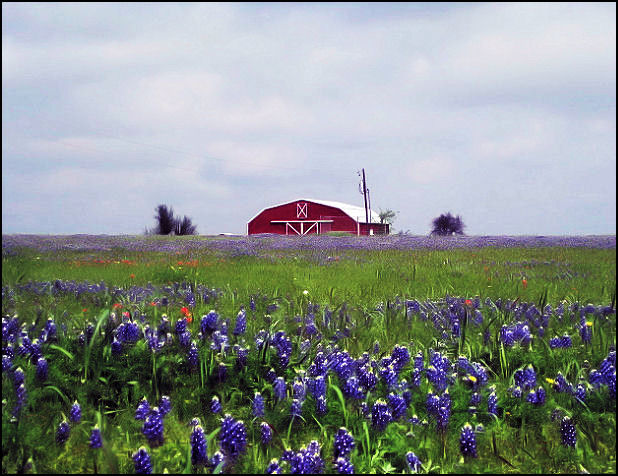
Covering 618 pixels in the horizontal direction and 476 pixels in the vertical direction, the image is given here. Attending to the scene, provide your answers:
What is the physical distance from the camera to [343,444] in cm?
242

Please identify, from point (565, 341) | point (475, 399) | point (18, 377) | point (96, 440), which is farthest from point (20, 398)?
point (565, 341)

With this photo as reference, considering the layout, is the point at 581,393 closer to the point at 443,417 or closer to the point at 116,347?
the point at 443,417

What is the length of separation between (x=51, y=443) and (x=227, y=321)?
1362 mm

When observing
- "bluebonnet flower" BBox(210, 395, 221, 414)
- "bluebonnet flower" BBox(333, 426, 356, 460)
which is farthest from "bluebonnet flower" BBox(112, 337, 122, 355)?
"bluebonnet flower" BBox(333, 426, 356, 460)

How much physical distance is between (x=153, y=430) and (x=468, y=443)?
1498 mm

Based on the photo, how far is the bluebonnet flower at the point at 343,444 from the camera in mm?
2414

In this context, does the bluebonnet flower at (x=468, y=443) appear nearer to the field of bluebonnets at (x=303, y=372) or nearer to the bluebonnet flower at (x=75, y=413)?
the field of bluebonnets at (x=303, y=372)

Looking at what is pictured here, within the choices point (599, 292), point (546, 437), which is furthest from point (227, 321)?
point (599, 292)

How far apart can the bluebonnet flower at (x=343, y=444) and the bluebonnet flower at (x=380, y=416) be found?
36 cm

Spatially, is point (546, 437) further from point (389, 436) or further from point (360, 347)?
point (360, 347)

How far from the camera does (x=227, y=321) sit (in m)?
3.66

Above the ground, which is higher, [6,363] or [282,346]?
[6,363]

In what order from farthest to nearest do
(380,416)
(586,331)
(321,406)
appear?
1. (586,331)
2. (321,406)
3. (380,416)

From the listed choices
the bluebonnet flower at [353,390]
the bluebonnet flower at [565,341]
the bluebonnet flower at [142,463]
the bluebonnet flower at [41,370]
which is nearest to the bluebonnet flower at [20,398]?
the bluebonnet flower at [41,370]
